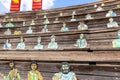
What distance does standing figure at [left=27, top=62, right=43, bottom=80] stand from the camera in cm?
553

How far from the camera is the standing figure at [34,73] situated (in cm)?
553

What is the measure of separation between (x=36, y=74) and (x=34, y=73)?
0.22ft

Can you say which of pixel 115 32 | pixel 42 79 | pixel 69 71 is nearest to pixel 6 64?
pixel 42 79

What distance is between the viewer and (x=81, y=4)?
11.9 metres

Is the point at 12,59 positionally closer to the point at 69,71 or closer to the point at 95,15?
the point at 69,71

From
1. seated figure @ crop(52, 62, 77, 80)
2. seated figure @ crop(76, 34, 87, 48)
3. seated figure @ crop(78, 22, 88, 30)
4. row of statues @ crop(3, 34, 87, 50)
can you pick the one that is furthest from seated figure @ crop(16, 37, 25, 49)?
seated figure @ crop(52, 62, 77, 80)

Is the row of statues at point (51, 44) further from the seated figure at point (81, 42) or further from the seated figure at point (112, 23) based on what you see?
the seated figure at point (112, 23)

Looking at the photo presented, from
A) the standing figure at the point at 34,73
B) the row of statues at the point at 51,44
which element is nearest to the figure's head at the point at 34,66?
the standing figure at the point at 34,73

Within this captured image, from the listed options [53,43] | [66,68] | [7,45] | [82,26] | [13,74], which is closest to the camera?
[66,68]

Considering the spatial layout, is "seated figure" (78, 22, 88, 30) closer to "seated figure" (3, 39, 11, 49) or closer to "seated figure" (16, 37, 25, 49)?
"seated figure" (16, 37, 25, 49)

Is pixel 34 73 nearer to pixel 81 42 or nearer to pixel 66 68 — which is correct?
pixel 66 68

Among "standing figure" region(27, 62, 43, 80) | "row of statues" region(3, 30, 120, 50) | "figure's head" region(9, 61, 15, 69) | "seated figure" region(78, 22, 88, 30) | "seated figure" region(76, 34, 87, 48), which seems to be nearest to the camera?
"standing figure" region(27, 62, 43, 80)

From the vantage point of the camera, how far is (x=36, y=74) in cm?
556

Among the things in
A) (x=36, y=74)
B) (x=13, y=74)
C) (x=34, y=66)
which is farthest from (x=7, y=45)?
(x=36, y=74)
